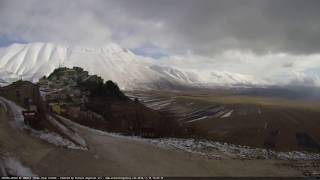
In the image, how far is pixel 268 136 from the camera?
52.2m

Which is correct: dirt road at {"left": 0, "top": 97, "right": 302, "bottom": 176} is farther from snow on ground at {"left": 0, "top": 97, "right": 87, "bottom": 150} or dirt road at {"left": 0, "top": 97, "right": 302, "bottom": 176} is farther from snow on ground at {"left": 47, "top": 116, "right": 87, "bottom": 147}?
snow on ground at {"left": 0, "top": 97, "right": 87, "bottom": 150}

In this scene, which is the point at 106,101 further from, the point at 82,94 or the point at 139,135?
the point at 139,135

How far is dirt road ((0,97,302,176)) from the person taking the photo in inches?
947

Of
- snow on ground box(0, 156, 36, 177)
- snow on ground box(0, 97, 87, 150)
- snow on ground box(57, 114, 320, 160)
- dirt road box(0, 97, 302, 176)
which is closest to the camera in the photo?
snow on ground box(0, 156, 36, 177)

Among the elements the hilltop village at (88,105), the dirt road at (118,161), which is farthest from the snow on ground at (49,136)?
the hilltop village at (88,105)

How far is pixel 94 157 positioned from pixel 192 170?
731cm

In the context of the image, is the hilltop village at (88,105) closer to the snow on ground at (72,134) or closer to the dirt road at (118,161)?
the snow on ground at (72,134)

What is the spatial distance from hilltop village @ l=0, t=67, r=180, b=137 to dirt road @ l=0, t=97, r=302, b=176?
807 centimetres

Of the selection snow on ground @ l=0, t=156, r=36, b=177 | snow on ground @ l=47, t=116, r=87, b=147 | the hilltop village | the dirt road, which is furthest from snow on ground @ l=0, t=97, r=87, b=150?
snow on ground @ l=0, t=156, r=36, b=177

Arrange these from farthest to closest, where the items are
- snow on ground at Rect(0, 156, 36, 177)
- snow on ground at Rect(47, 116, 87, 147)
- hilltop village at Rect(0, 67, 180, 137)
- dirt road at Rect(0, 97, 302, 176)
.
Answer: hilltop village at Rect(0, 67, 180, 137)
snow on ground at Rect(47, 116, 87, 147)
dirt road at Rect(0, 97, 302, 176)
snow on ground at Rect(0, 156, 36, 177)

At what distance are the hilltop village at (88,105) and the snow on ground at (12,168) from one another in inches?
533

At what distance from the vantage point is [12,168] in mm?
22000

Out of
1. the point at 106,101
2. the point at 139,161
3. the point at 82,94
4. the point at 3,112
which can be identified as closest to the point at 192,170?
the point at 139,161

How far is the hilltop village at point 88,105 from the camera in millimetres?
47406
